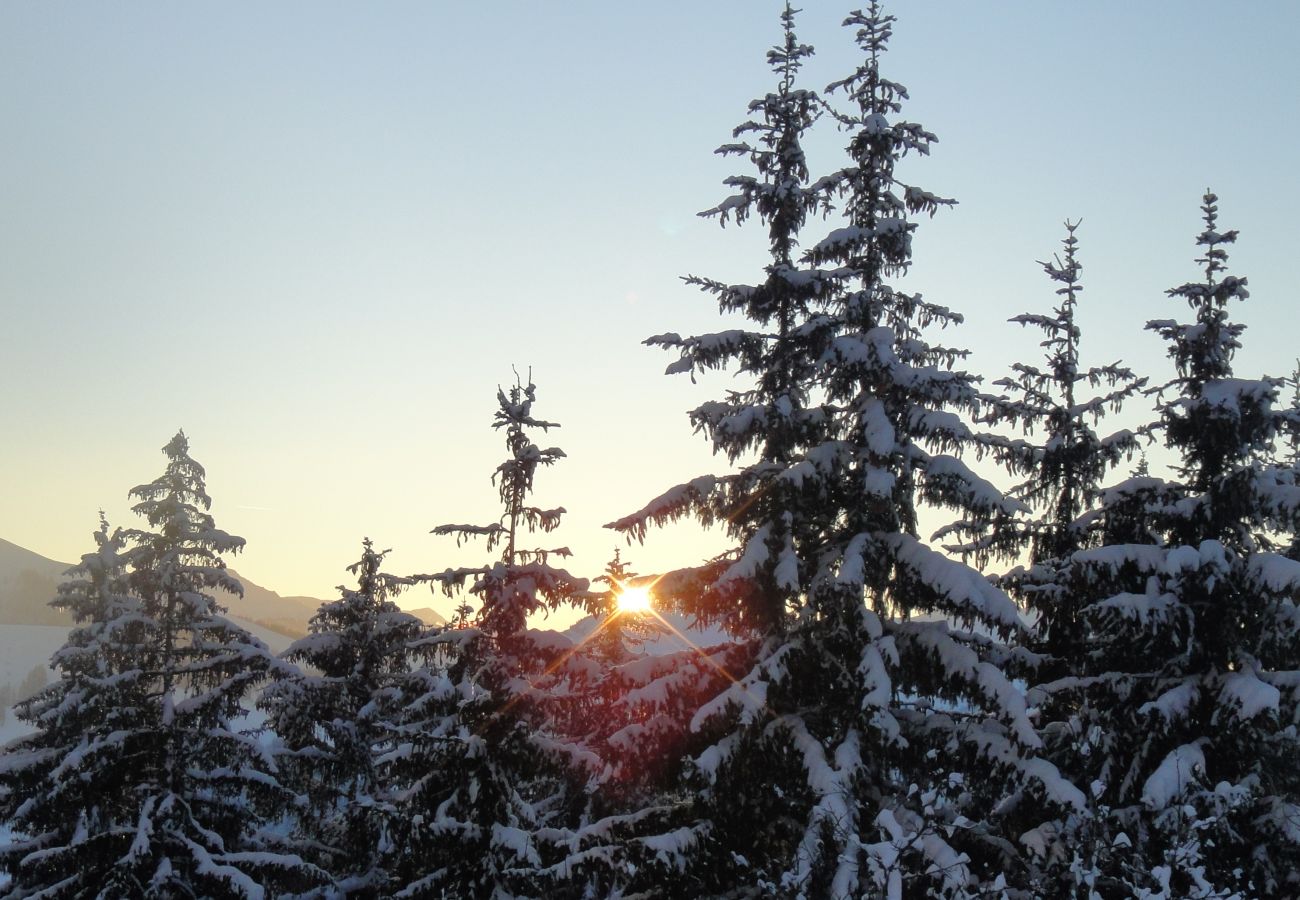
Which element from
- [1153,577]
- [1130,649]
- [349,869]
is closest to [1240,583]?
[1153,577]

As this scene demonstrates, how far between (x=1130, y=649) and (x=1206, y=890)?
805 centimetres

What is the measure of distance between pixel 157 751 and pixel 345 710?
3.95 metres

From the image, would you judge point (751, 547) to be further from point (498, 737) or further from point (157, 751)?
point (157, 751)

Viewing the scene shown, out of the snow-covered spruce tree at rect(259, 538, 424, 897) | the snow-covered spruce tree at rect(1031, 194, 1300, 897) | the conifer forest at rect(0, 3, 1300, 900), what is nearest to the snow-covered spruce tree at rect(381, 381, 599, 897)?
the conifer forest at rect(0, 3, 1300, 900)

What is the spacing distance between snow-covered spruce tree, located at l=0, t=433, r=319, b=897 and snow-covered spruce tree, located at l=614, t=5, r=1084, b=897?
11.4 metres

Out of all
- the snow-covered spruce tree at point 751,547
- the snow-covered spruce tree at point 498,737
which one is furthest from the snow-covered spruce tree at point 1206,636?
the snow-covered spruce tree at point 498,737

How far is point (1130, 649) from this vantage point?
57.2 feet

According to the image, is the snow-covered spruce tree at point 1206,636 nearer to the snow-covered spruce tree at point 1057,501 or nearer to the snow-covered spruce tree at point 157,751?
the snow-covered spruce tree at point 1057,501

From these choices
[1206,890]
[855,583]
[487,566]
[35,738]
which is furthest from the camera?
[35,738]

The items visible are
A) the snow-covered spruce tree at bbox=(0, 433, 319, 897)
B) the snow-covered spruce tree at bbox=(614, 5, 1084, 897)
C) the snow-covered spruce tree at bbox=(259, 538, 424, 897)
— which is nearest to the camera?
the snow-covered spruce tree at bbox=(614, 5, 1084, 897)

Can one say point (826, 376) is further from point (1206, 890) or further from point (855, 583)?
point (1206, 890)

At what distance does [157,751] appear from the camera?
2122cm

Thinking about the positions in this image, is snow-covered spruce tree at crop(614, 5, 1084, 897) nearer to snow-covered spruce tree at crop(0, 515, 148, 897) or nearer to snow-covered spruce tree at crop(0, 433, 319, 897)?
snow-covered spruce tree at crop(0, 433, 319, 897)

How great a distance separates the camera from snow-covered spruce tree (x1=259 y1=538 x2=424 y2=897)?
21734mm
